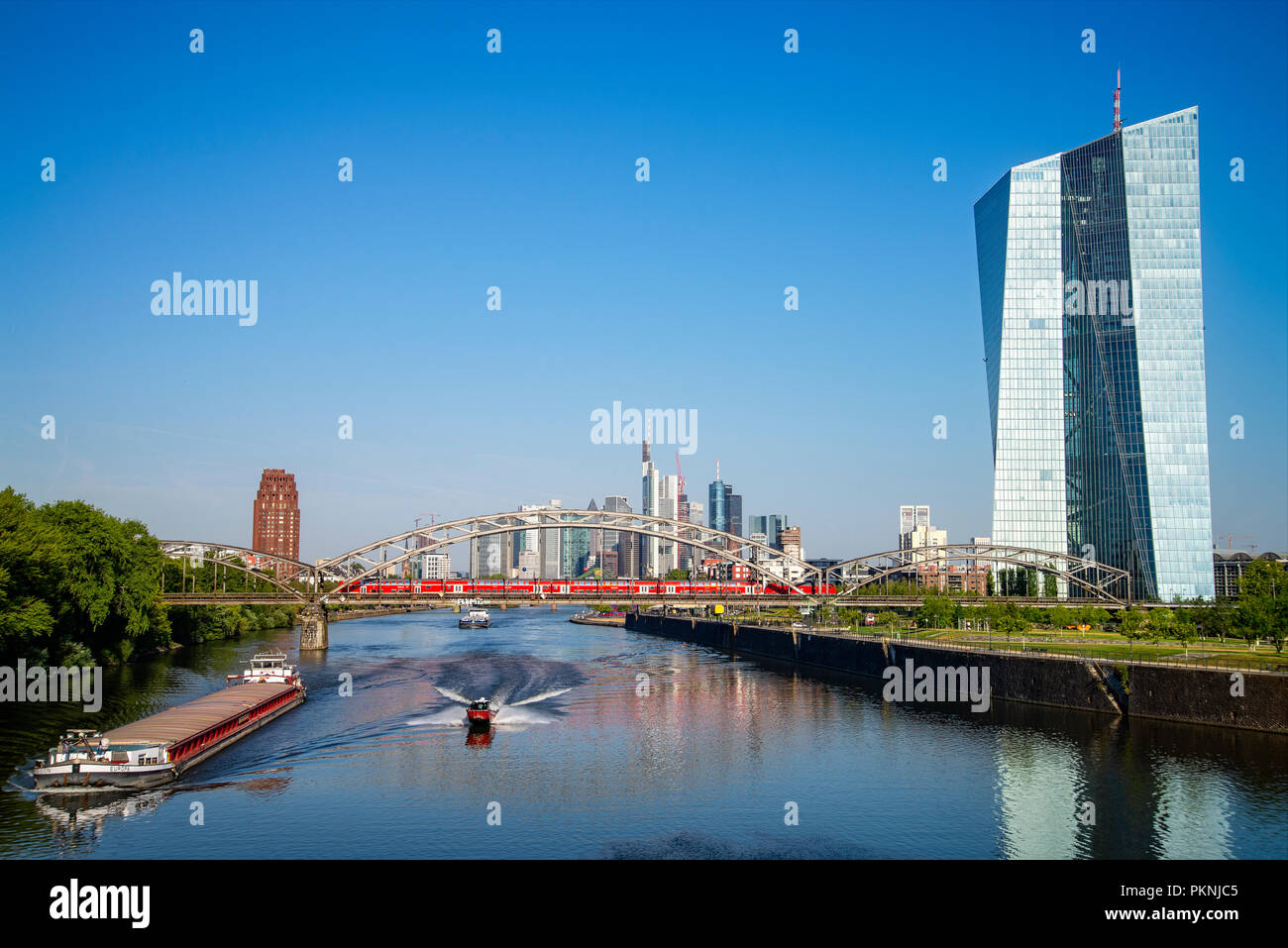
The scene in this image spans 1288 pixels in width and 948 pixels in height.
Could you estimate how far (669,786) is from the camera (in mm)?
42562

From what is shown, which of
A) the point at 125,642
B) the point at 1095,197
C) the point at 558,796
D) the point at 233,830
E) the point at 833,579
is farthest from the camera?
the point at 833,579

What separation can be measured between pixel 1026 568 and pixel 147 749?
133m

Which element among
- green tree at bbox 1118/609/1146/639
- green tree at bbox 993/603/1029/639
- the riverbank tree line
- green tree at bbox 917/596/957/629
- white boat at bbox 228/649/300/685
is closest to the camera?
the riverbank tree line

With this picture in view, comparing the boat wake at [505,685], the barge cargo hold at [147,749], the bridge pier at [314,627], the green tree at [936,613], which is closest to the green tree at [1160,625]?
the green tree at [936,613]

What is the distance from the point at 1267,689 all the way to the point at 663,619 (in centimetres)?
11806

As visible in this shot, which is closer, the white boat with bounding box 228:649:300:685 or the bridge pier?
the white boat with bounding box 228:649:300:685

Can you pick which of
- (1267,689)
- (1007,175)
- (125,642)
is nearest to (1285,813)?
→ (1267,689)

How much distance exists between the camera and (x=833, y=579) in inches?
6053
